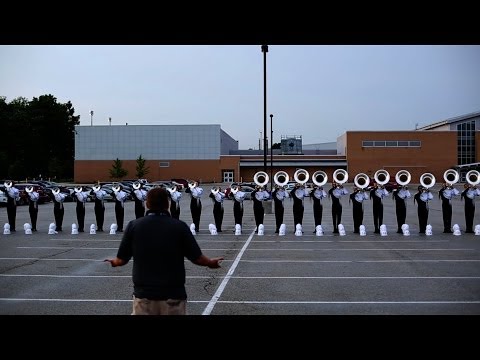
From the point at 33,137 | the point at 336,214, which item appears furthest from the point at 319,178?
the point at 33,137

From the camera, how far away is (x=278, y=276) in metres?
10.0

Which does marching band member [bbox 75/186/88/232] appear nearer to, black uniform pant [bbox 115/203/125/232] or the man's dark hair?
black uniform pant [bbox 115/203/125/232]

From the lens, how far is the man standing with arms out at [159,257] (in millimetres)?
4281

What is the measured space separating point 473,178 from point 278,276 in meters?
10.1

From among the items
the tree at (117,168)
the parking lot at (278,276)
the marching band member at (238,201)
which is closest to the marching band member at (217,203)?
the marching band member at (238,201)

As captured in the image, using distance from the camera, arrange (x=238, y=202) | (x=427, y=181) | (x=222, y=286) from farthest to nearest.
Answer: (x=238, y=202) → (x=427, y=181) → (x=222, y=286)

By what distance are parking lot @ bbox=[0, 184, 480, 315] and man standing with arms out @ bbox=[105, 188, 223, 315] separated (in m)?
2.98

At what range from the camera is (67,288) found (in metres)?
8.98

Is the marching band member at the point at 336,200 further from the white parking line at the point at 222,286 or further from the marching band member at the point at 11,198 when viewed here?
the marching band member at the point at 11,198

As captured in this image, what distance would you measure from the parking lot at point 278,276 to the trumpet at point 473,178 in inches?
73.1

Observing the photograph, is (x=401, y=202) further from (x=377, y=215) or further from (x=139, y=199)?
(x=139, y=199)

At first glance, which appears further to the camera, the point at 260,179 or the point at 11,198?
the point at 11,198
